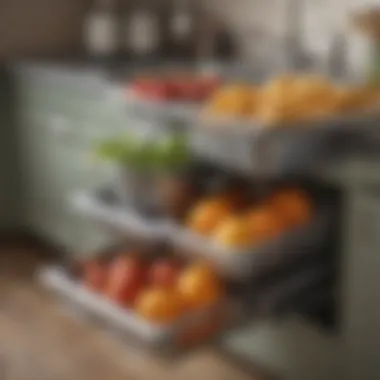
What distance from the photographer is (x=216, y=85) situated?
2555mm

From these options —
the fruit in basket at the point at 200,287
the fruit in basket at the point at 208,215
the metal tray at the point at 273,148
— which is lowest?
the fruit in basket at the point at 200,287

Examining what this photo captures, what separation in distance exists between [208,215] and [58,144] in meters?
1.43

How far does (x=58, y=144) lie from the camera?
346 centimetres

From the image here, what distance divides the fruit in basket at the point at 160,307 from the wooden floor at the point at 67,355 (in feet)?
1.78

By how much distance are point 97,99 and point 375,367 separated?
4.92 ft

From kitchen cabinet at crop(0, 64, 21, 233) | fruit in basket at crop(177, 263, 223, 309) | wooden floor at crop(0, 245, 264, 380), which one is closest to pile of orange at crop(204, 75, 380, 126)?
fruit in basket at crop(177, 263, 223, 309)

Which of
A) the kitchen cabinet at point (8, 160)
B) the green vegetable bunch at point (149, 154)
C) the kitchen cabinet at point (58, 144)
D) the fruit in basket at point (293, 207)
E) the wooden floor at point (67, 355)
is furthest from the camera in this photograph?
the kitchen cabinet at point (8, 160)

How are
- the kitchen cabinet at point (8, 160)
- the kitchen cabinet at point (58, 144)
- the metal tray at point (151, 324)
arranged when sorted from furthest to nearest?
the kitchen cabinet at point (8, 160)
the kitchen cabinet at point (58, 144)
the metal tray at point (151, 324)

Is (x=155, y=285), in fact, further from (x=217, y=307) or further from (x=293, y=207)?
(x=293, y=207)

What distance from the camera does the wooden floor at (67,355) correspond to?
100 inches

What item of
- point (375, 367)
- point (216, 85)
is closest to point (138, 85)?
point (216, 85)

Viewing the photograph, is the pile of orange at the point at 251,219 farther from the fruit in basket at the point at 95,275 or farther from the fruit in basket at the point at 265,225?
the fruit in basket at the point at 95,275

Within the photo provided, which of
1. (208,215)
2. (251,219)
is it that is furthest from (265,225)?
(208,215)

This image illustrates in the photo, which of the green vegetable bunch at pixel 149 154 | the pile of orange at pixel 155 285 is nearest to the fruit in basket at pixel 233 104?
the green vegetable bunch at pixel 149 154
